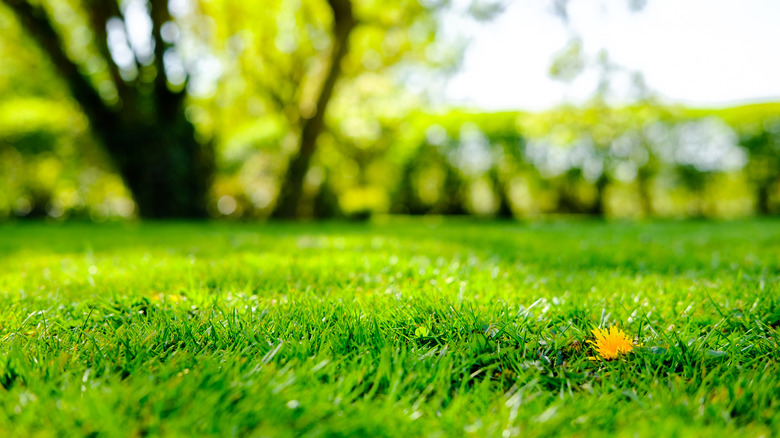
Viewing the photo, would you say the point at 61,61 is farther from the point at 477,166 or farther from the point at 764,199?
the point at 764,199

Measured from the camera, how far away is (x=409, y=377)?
128 cm

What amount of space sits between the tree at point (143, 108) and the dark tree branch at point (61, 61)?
18 millimetres

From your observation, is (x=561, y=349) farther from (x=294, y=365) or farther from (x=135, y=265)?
(x=135, y=265)

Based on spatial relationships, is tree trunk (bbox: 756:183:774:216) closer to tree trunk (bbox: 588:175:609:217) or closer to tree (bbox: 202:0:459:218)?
tree trunk (bbox: 588:175:609:217)

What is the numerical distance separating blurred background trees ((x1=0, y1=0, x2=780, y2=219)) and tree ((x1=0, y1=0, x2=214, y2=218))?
4cm

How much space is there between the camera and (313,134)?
10859 millimetres

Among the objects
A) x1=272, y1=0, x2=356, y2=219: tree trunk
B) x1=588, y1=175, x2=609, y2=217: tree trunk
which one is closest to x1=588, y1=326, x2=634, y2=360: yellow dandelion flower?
x1=272, y1=0, x2=356, y2=219: tree trunk

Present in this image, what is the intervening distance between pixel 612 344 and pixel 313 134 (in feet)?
32.8

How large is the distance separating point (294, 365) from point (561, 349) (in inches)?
34.7

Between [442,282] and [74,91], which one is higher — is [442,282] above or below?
below

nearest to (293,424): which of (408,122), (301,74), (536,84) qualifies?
(536,84)

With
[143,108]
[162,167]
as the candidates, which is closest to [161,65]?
[143,108]

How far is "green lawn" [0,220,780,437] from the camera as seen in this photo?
107 cm

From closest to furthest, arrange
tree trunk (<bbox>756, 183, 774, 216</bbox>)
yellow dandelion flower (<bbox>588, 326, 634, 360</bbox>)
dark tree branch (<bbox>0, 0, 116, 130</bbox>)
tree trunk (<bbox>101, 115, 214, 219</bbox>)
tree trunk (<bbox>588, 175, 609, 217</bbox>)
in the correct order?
yellow dandelion flower (<bbox>588, 326, 634, 360</bbox>) → dark tree branch (<bbox>0, 0, 116, 130</bbox>) → tree trunk (<bbox>101, 115, 214, 219</bbox>) → tree trunk (<bbox>756, 183, 774, 216</bbox>) → tree trunk (<bbox>588, 175, 609, 217</bbox>)
